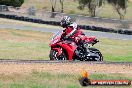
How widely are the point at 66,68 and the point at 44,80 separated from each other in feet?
6.46

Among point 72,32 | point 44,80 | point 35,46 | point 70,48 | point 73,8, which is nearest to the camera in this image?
point 44,80

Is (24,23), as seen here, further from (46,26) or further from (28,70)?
(28,70)

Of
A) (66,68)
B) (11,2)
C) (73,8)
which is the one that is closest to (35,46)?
(66,68)

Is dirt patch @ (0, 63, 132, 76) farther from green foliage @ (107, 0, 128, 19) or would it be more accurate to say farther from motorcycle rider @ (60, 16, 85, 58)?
green foliage @ (107, 0, 128, 19)

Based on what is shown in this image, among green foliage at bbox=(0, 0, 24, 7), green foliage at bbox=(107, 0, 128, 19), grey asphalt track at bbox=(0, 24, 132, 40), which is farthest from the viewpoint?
green foliage at bbox=(107, 0, 128, 19)

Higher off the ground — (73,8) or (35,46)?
(35,46)

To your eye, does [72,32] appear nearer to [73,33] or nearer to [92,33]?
[73,33]

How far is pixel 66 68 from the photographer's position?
14.0 metres

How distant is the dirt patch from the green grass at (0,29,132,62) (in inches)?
236

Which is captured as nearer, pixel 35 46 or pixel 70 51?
pixel 70 51

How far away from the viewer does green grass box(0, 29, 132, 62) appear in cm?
2247

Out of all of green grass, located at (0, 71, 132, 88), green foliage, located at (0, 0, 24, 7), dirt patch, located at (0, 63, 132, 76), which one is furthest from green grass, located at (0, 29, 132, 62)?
green foliage, located at (0, 0, 24, 7)

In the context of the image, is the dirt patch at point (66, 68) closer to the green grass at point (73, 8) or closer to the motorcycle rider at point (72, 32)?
the motorcycle rider at point (72, 32)

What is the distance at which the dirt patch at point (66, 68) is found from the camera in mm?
13372
